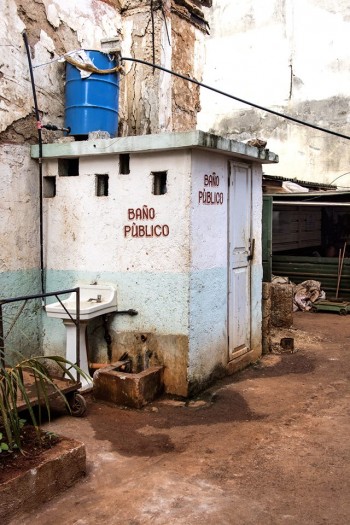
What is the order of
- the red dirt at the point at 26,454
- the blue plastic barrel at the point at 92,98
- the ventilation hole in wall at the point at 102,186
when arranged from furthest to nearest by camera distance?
the blue plastic barrel at the point at 92,98 → the ventilation hole in wall at the point at 102,186 → the red dirt at the point at 26,454

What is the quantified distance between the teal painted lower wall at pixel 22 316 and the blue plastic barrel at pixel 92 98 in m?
1.89

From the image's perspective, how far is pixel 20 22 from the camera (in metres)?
6.35

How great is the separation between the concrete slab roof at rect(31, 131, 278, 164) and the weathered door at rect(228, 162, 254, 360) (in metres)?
0.36

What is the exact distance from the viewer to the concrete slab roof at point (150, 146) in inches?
221

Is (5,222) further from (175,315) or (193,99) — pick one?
(193,99)

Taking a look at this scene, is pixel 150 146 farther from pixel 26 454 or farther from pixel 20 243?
pixel 26 454

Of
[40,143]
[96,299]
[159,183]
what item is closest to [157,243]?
[159,183]

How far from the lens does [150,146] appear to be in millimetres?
5816

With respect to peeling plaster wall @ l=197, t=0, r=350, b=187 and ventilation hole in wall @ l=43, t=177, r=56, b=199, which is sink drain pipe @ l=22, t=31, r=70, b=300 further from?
peeling plaster wall @ l=197, t=0, r=350, b=187

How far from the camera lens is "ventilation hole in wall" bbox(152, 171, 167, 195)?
6.04 metres

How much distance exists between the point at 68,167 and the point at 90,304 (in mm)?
1801

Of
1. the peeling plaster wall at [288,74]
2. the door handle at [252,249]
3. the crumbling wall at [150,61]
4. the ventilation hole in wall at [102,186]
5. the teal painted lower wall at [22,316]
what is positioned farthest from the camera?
the peeling plaster wall at [288,74]

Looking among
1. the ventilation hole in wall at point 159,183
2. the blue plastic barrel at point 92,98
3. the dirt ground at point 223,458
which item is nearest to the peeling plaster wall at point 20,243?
the blue plastic barrel at point 92,98

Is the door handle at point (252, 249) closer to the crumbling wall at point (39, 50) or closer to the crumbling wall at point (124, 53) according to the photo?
the crumbling wall at point (124, 53)
